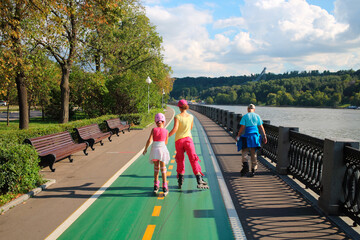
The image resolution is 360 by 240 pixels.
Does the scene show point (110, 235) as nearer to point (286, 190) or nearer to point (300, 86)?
point (286, 190)

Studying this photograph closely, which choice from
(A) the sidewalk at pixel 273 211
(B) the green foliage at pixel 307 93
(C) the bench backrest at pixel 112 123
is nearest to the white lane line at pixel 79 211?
(A) the sidewalk at pixel 273 211

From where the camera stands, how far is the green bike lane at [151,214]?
171 inches

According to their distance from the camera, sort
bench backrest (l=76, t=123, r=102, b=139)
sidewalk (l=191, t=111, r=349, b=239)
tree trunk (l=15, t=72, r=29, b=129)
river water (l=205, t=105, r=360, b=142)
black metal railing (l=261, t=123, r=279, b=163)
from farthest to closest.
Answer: river water (l=205, t=105, r=360, b=142) → tree trunk (l=15, t=72, r=29, b=129) → bench backrest (l=76, t=123, r=102, b=139) → black metal railing (l=261, t=123, r=279, b=163) → sidewalk (l=191, t=111, r=349, b=239)

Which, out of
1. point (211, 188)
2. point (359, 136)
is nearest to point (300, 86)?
point (359, 136)

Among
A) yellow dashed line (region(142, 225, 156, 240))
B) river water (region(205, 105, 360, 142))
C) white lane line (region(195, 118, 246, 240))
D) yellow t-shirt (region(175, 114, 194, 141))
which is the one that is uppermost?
yellow t-shirt (region(175, 114, 194, 141))

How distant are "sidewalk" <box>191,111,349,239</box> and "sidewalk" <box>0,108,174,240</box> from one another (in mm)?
3115

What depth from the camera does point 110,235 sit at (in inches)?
169

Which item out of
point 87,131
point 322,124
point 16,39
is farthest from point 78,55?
point 322,124

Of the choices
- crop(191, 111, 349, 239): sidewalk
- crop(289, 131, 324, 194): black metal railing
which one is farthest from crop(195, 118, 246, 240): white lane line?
crop(289, 131, 324, 194): black metal railing

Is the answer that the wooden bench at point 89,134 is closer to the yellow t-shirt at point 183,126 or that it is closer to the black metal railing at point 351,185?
the yellow t-shirt at point 183,126

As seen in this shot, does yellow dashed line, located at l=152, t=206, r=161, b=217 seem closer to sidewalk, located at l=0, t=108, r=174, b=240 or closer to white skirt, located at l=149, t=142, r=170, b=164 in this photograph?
white skirt, located at l=149, t=142, r=170, b=164

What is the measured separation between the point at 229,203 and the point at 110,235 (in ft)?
7.84

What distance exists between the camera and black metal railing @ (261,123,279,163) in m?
8.89

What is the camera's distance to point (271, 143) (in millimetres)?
9383
